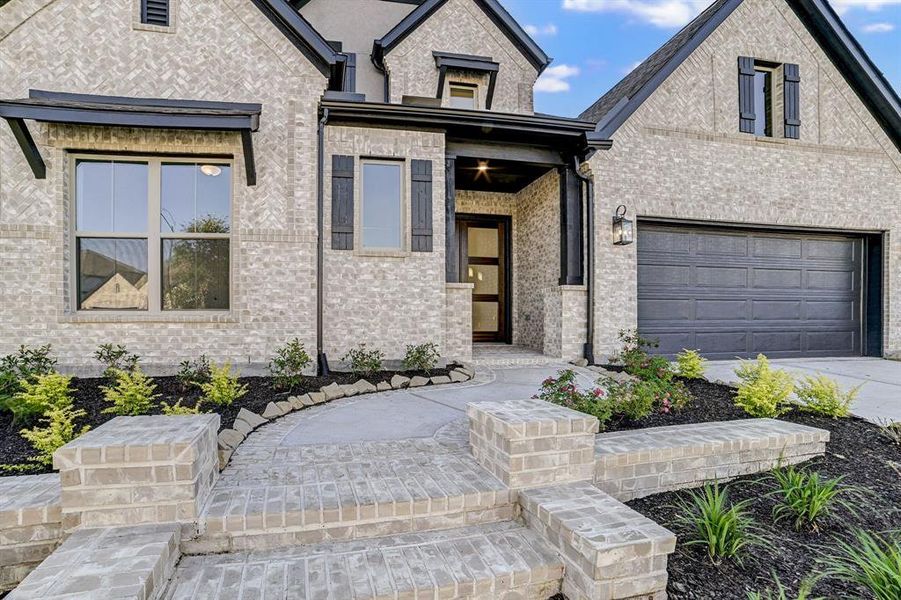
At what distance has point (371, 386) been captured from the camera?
4973 mm

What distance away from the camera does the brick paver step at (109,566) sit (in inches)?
58.0

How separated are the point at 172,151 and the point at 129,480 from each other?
473cm

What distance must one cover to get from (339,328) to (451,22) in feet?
21.4

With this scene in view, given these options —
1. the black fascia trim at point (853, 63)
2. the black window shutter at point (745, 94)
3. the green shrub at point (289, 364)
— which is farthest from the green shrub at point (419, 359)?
the black fascia trim at point (853, 63)

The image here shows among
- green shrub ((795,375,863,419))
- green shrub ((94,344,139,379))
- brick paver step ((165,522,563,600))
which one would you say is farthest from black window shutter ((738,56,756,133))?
green shrub ((94,344,139,379))

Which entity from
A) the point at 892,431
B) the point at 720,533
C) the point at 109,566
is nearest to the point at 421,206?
the point at 720,533

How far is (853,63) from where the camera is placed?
784 cm

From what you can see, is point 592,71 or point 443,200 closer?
point 443,200

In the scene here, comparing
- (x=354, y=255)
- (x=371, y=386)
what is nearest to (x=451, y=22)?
(x=354, y=255)

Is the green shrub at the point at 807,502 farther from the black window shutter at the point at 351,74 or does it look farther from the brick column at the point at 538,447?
the black window shutter at the point at 351,74

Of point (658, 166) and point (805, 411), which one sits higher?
point (658, 166)

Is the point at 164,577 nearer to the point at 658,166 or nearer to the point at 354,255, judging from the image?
the point at 354,255

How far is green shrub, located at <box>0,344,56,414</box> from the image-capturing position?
13.9 feet

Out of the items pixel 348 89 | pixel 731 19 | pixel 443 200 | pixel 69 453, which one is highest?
pixel 731 19
